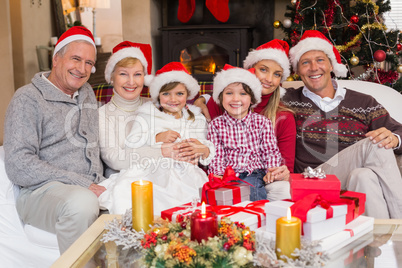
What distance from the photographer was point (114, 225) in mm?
1427

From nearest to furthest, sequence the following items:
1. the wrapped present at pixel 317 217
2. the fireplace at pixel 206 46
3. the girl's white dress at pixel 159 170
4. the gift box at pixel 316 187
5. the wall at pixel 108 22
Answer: the wrapped present at pixel 317 217 < the gift box at pixel 316 187 < the girl's white dress at pixel 159 170 < the fireplace at pixel 206 46 < the wall at pixel 108 22

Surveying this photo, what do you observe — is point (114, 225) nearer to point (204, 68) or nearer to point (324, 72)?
point (324, 72)

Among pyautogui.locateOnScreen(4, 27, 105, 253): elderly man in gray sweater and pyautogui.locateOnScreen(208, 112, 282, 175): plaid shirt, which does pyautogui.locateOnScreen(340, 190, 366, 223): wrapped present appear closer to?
pyautogui.locateOnScreen(208, 112, 282, 175): plaid shirt

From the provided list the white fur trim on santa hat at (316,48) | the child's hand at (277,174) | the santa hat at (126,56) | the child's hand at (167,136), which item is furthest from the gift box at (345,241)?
the santa hat at (126,56)

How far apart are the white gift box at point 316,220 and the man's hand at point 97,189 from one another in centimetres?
89

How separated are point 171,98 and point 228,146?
14.9 inches

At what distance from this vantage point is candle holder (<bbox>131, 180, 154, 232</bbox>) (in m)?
1.35

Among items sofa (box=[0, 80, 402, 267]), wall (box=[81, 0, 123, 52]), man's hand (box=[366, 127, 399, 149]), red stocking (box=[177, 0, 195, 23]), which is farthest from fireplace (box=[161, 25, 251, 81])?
sofa (box=[0, 80, 402, 267])

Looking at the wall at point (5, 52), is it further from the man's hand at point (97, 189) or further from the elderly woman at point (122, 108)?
the man's hand at point (97, 189)

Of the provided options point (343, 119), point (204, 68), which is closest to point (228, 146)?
point (343, 119)

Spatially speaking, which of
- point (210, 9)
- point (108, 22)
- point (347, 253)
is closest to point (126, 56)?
point (347, 253)

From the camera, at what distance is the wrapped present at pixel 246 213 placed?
1.38m

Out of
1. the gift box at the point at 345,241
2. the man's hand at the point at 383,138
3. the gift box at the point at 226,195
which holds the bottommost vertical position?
the gift box at the point at 345,241

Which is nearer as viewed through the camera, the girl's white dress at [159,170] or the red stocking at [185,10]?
the girl's white dress at [159,170]
